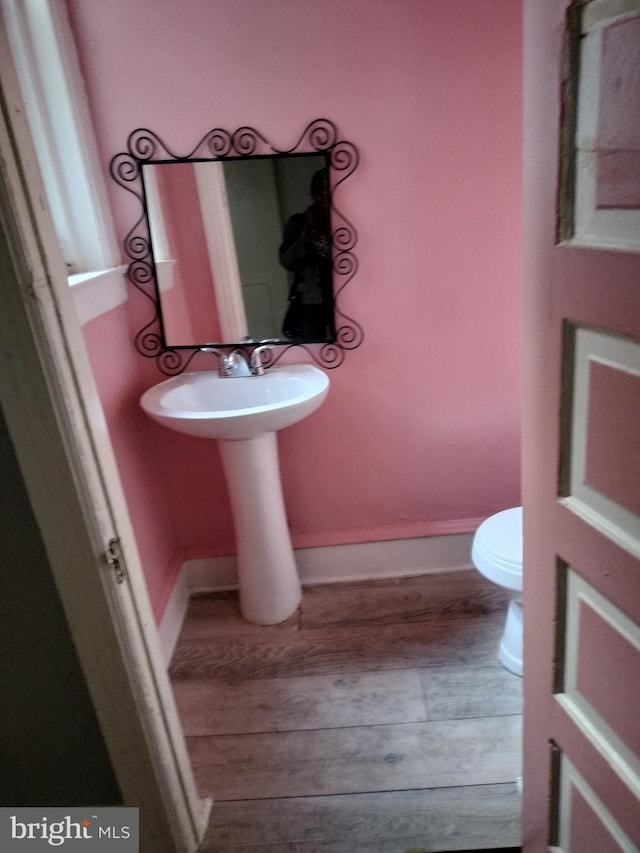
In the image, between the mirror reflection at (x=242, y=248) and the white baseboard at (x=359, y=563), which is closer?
the mirror reflection at (x=242, y=248)

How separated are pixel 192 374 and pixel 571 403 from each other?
54.2 inches

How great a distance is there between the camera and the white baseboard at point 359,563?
2.24 meters

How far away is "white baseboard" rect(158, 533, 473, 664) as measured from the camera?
7.34 feet

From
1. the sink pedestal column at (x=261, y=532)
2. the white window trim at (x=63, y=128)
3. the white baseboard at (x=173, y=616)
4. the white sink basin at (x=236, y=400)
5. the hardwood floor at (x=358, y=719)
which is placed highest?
the white window trim at (x=63, y=128)

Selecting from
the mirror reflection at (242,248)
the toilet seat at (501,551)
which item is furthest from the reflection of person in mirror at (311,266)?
the toilet seat at (501,551)

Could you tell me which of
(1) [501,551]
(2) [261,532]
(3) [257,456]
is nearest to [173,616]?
A: (2) [261,532]

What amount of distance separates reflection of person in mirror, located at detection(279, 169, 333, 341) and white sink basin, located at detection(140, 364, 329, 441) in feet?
0.46

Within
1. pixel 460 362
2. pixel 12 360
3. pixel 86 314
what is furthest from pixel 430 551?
pixel 12 360

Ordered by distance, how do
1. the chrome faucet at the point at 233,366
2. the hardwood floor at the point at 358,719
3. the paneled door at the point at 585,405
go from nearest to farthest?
the paneled door at the point at 585,405 < the hardwood floor at the point at 358,719 < the chrome faucet at the point at 233,366

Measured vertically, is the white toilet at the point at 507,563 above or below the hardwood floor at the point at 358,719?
above

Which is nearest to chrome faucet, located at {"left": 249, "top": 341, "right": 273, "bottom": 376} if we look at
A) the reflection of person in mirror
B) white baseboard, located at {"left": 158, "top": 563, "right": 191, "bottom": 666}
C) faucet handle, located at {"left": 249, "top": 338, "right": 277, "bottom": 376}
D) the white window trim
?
faucet handle, located at {"left": 249, "top": 338, "right": 277, "bottom": 376}

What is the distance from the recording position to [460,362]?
2.02 metres

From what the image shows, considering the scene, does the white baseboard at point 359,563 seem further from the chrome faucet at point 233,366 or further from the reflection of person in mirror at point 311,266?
the reflection of person in mirror at point 311,266

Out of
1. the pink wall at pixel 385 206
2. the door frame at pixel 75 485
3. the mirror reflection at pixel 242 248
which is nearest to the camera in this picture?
the door frame at pixel 75 485
